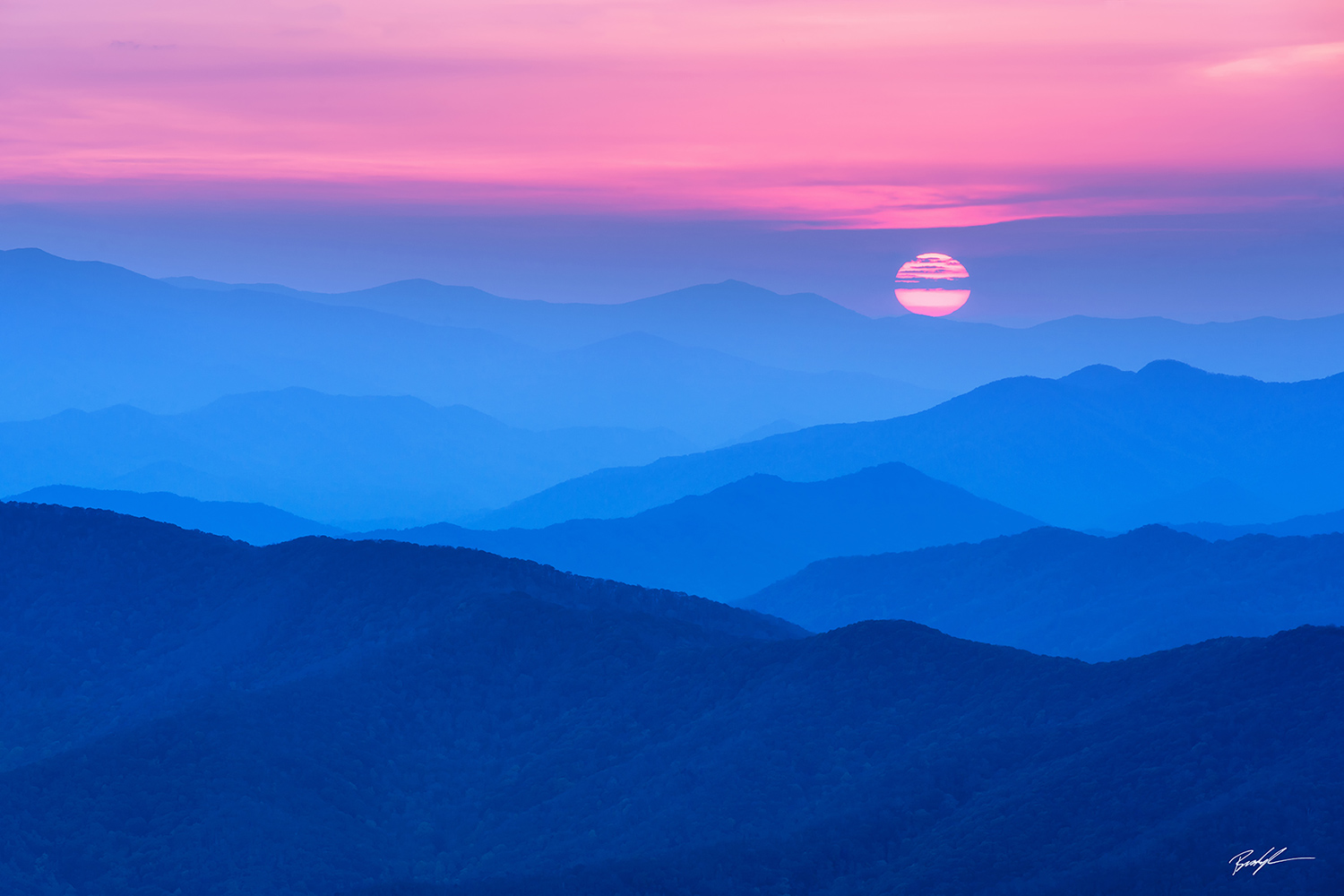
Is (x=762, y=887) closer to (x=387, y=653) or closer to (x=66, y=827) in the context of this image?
(x=66, y=827)
